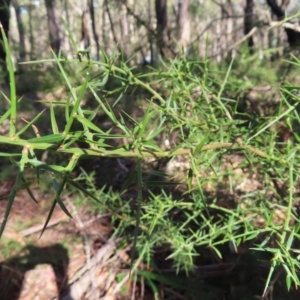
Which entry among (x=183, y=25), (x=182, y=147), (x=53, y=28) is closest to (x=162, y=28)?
(x=183, y=25)

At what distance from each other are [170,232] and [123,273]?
19.0 inches

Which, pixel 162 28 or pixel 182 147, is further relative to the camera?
pixel 162 28

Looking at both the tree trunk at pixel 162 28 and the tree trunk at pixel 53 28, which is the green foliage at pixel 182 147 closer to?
the tree trunk at pixel 162 28

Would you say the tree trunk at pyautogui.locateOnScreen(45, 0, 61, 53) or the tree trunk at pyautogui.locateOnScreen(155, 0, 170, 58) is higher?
the tree trunk at pyautogui.locateOnScreen(155, 0, 170, 58)

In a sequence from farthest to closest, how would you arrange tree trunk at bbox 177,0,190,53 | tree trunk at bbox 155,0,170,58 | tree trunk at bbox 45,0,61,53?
1. tree trunk at bbox 45,0,61,53
2. tree trunk at bbox 177,0,190,53
3. tree trunk at bbox 155,0,170,58

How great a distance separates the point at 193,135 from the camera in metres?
0.74

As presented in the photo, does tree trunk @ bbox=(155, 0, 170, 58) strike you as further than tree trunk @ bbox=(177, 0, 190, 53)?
No

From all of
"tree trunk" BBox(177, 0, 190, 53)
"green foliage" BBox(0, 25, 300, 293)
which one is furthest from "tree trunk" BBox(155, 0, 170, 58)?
"green foliage" BBox(0, 25, 300, 293)

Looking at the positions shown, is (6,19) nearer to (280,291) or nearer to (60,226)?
(60,226)

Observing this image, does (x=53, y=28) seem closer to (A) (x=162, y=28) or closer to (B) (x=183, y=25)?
(B) (x=183, y=25)

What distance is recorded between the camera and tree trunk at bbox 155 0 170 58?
5.31 ft

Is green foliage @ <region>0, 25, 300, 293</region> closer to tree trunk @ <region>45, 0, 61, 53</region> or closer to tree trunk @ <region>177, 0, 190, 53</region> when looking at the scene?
tree trunk @ <region>177, 0, 190, 53</region>

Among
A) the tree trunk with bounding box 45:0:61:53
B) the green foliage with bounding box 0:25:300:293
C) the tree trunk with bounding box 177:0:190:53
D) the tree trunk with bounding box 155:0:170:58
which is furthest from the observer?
→ the tree trunk with bounding box 45:0:61:53

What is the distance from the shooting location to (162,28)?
186cm
